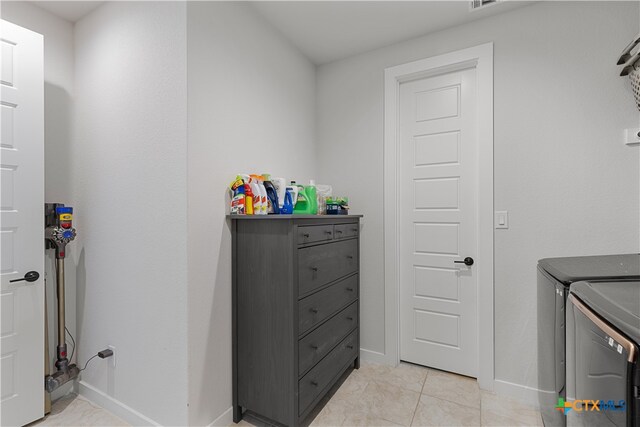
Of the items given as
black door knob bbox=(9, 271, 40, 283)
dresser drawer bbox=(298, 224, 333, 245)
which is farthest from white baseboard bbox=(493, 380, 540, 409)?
black door knob bbox=(9, 271, 40, 283)

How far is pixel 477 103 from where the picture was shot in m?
2.24

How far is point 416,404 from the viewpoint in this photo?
2.03 m

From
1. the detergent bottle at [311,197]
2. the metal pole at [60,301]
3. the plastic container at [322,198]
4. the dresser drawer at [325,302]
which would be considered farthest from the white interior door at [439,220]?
the metal pole at [60,301]

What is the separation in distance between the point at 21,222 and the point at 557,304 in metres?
2.92

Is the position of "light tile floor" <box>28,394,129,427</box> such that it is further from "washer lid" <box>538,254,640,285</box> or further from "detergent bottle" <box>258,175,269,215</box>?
"washer lid" <box>538,254,640,285</box>

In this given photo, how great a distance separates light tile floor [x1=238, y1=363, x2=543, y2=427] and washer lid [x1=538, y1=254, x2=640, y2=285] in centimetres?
106

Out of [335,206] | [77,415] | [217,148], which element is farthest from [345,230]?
[77,415]

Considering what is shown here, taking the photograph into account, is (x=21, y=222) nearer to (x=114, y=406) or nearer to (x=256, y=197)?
(x=114, y=406)

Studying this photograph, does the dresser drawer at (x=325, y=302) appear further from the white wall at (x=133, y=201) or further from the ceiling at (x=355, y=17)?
the ceiling at (x=355, y=17)

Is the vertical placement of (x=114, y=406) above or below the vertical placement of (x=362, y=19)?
below

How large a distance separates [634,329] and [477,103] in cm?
191

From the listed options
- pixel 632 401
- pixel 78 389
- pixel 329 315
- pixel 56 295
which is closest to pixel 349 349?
pixel 329 315

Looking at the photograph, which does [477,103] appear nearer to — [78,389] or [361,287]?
[361,287]

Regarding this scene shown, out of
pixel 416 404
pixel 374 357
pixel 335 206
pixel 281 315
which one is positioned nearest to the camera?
pixel 281 315
